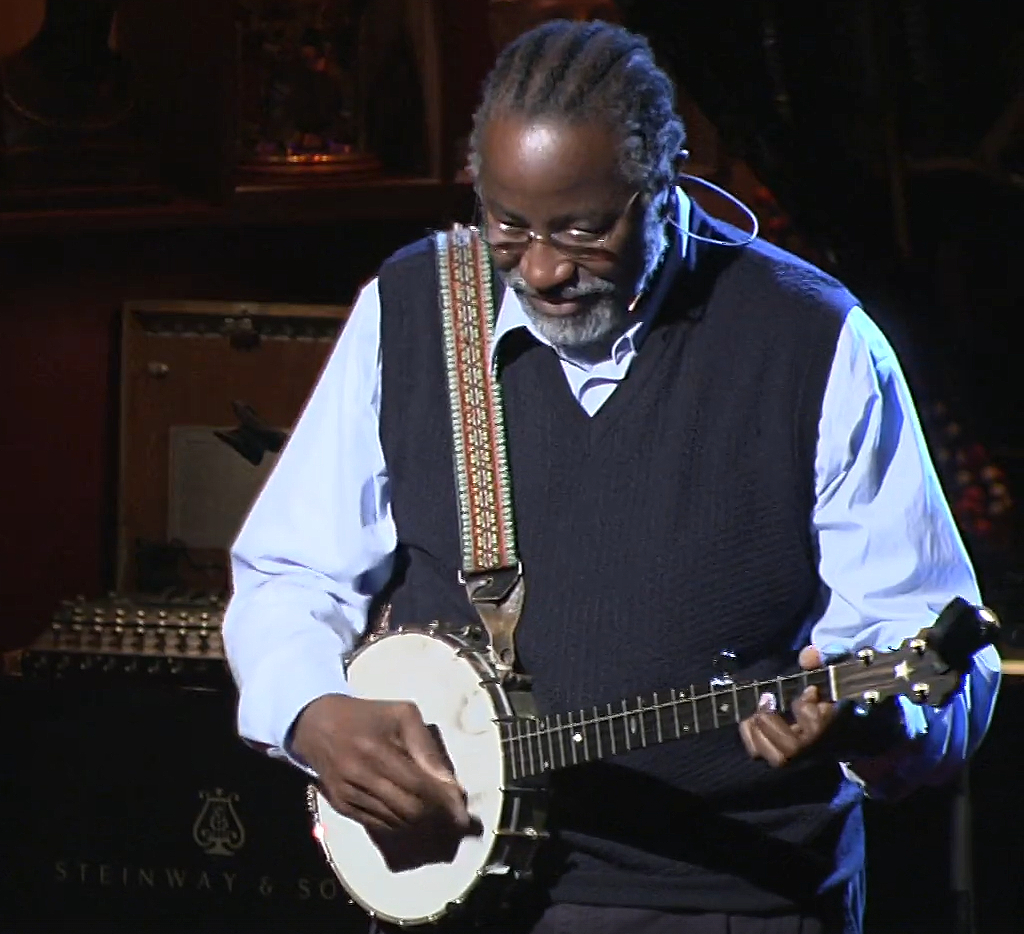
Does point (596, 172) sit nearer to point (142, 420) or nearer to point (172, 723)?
point (172, 723)

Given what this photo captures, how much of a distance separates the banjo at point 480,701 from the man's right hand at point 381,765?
34 millimetres

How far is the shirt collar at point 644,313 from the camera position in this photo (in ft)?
7.09

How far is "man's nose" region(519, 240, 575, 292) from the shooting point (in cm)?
205

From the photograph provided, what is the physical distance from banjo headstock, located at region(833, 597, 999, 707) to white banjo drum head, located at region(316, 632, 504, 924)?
503 mm

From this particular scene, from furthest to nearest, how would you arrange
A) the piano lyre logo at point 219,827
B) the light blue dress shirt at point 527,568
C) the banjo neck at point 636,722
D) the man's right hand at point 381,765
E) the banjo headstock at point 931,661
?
1. the piano lyre logo at point 219,827
2. the man's right hand at point 381,765
3. the light blue dress shirt at point 527,568
4. the banjo neck at point 636,722
5. the banjo headstock at point 931,661

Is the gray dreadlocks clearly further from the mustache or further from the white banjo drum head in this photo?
the white banjo drum head

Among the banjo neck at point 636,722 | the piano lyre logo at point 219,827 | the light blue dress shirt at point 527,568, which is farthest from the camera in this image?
the piano lyre logo at point 219,827

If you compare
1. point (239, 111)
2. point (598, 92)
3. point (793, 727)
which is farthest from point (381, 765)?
point (239, 111)

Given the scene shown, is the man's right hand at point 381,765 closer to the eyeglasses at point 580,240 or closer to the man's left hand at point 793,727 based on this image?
the man's left hand at point 793,727

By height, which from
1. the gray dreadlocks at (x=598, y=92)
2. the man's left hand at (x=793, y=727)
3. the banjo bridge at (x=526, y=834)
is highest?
the gray dreadlocks at (x=598, y=92)

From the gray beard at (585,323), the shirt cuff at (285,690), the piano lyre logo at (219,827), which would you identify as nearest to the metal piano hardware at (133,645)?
the piano lyre logo at (219,827)

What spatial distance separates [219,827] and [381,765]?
5.48 feet

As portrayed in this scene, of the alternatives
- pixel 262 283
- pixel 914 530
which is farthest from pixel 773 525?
pixel 262 283

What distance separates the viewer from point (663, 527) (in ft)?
6.89
